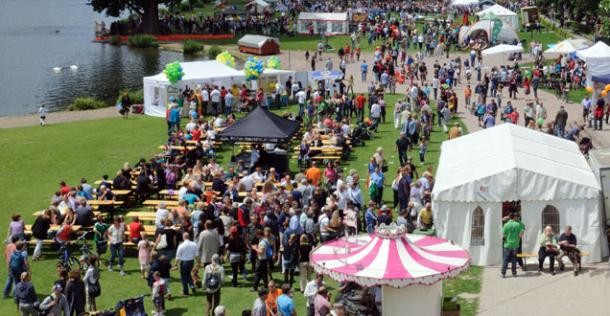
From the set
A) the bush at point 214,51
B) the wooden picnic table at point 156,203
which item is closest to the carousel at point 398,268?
the wooden picnic table at point 156,203

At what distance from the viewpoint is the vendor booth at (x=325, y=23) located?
70.2 meters

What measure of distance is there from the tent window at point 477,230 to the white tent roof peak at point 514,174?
40 cm

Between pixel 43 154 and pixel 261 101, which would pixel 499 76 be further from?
pixel 43 154

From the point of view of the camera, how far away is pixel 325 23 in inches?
2805

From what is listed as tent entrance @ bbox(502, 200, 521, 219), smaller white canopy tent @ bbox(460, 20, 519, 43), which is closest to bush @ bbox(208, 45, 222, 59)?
smaller white canopy tent @ bbox(460, 20, 519, 43)

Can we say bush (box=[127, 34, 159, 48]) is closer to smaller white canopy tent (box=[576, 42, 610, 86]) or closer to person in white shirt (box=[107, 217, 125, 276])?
smaller white canopy tent (box=[576, 42, 610, 86])

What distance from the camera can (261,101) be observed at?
1500 inches

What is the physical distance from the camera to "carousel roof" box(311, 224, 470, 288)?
1520cm

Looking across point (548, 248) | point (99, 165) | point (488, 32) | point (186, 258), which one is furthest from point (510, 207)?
point (488, 32)

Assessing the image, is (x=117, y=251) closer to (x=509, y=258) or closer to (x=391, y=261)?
(x=391, y=261)

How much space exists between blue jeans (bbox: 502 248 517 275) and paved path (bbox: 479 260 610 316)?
18 cm

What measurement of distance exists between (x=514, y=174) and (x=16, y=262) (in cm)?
1005

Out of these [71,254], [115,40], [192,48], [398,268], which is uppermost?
[398,268]

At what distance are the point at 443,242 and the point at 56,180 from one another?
51.7 ft
